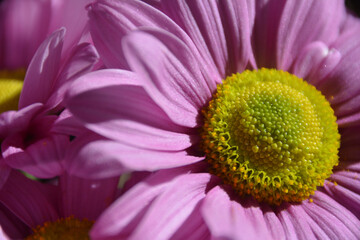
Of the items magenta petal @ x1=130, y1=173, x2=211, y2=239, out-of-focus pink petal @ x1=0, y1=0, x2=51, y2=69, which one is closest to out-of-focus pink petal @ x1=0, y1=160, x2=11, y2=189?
magenta petal @ x1=130, y1=173, x2=211, y2=239

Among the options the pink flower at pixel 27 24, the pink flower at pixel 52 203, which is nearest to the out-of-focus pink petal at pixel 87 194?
the pink flower at pixel 52 203

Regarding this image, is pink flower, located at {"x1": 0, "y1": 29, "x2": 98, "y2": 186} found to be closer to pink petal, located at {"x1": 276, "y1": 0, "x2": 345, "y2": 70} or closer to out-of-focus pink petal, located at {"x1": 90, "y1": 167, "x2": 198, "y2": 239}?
out-of-focus pink petal, located at {"x1": 90, "y1": 167, "x2": 198, "y2": 239}

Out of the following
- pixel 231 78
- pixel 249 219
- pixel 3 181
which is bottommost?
→ pixel 3 181

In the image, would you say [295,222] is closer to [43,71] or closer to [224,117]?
[224,117]

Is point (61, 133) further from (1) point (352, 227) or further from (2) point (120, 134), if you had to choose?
(1) point (352, 227)

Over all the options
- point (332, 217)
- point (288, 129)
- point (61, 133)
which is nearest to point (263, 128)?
point (288, 129)

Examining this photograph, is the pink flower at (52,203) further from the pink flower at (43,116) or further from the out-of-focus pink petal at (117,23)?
the out-of-focus pink petal at (117,23)

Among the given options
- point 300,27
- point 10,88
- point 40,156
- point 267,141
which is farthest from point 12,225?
point 300,27
